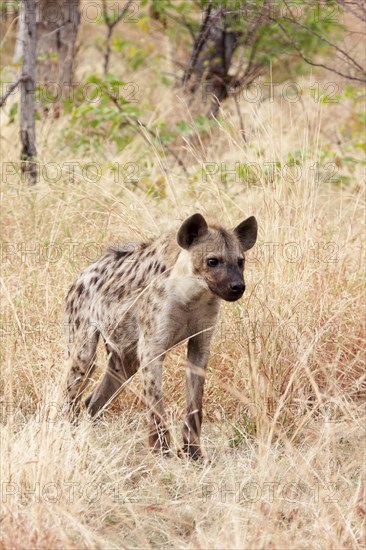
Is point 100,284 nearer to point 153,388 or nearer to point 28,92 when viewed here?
point 153,388

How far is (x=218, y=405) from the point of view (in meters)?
5.68

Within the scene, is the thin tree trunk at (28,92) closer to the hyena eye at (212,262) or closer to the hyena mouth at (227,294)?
the hyena eye at (212,262)

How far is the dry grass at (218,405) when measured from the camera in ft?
14.0

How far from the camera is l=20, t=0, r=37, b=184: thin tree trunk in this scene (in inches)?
329

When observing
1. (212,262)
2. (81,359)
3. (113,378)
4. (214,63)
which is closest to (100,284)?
(81,359)

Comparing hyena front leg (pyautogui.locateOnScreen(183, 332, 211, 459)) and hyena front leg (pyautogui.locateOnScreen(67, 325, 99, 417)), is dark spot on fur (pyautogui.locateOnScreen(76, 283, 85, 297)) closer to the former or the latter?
hyena front leg (pyautogui.locateOnScreen(67, 325, 99, 417))

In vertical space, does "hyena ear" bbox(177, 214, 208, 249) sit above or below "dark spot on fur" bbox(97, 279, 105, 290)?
above

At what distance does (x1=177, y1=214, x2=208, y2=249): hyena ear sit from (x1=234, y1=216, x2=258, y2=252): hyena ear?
9.6 inches

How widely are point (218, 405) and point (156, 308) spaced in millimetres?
841

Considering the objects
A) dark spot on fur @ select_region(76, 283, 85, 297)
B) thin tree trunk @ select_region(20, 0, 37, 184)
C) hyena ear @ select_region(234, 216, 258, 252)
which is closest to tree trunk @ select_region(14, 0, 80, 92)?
thin tree trunk @ select_region(20, 0, 37, 184)

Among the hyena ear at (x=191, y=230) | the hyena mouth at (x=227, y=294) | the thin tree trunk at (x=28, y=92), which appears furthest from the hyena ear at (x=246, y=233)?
the thin tree trunk at (x=28, y=92)

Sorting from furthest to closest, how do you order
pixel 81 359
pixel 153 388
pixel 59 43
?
pixel 59 43 → pixel 81 359 → pixel 153 388

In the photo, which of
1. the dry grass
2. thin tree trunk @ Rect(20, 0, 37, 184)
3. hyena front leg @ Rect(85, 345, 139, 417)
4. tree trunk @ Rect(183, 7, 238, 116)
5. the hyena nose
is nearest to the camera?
the dry grass

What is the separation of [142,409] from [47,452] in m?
1.53
